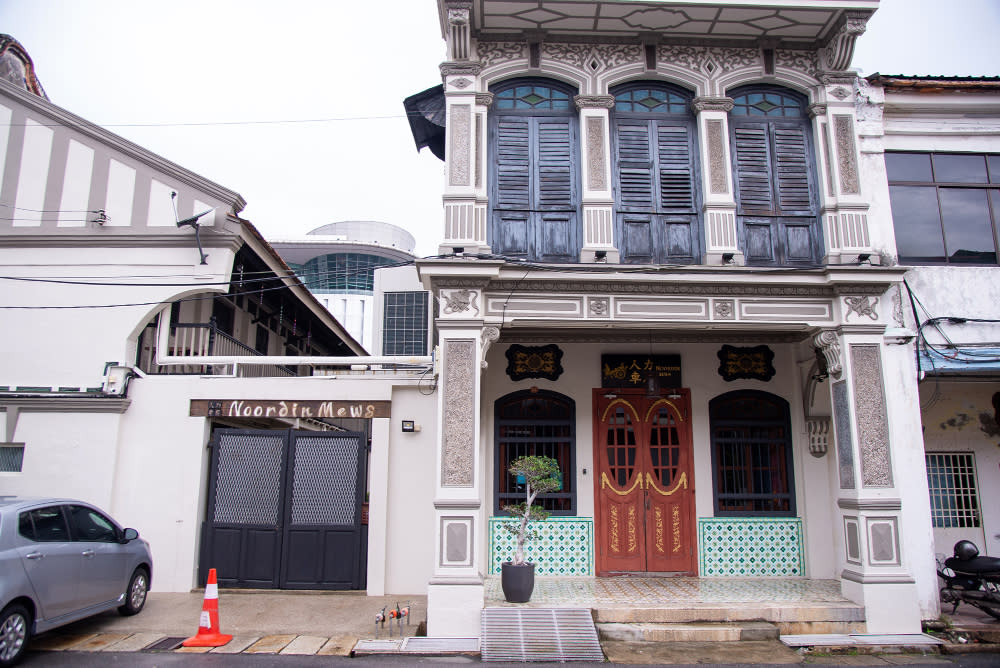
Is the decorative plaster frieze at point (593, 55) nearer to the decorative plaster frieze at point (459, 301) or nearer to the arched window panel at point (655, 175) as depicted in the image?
the arched window panel at point (655, 175)

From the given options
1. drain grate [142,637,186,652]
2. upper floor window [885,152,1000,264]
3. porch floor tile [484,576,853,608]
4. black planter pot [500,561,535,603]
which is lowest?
drain grate [142,637,186,652]

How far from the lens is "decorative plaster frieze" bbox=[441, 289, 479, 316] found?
28.8 feet

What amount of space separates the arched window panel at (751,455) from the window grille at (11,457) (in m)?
10.5

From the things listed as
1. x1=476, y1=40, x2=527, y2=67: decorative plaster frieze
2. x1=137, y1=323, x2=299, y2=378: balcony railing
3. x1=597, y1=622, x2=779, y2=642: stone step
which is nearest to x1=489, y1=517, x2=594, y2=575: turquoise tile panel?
x1=597, y1=622, x2=779, y2=642: stone step

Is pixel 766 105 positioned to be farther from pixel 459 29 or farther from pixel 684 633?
pixel 684 633

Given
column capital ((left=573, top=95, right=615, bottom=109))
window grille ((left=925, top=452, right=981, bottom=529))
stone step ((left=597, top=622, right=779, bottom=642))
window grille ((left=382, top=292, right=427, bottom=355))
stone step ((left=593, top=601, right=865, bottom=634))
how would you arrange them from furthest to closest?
1. window grille ((left=382, top=292, right=427, bottom=355))
2. window grille ((left=925, top=452, right=981, bottom=529))
3. column capital ((left=573, top=95, right=615, bottom=109))
4. stone step ((left=593, top=601, right=865, bottom=634))
5. stone step ((left=597, top=622, right=779, bottom=642))

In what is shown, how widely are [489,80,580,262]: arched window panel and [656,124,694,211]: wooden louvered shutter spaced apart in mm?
1250

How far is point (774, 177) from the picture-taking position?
32.5ft

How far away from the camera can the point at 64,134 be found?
1136 cm

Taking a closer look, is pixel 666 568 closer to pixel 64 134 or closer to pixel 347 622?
pixel 347 622

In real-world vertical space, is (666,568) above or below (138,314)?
below

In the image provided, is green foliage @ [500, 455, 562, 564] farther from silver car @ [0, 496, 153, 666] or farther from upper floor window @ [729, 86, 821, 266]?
silver car @ [0, 496, 153, 666]

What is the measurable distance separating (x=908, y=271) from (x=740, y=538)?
180 inches

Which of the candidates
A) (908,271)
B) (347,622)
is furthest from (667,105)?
(347,622)
